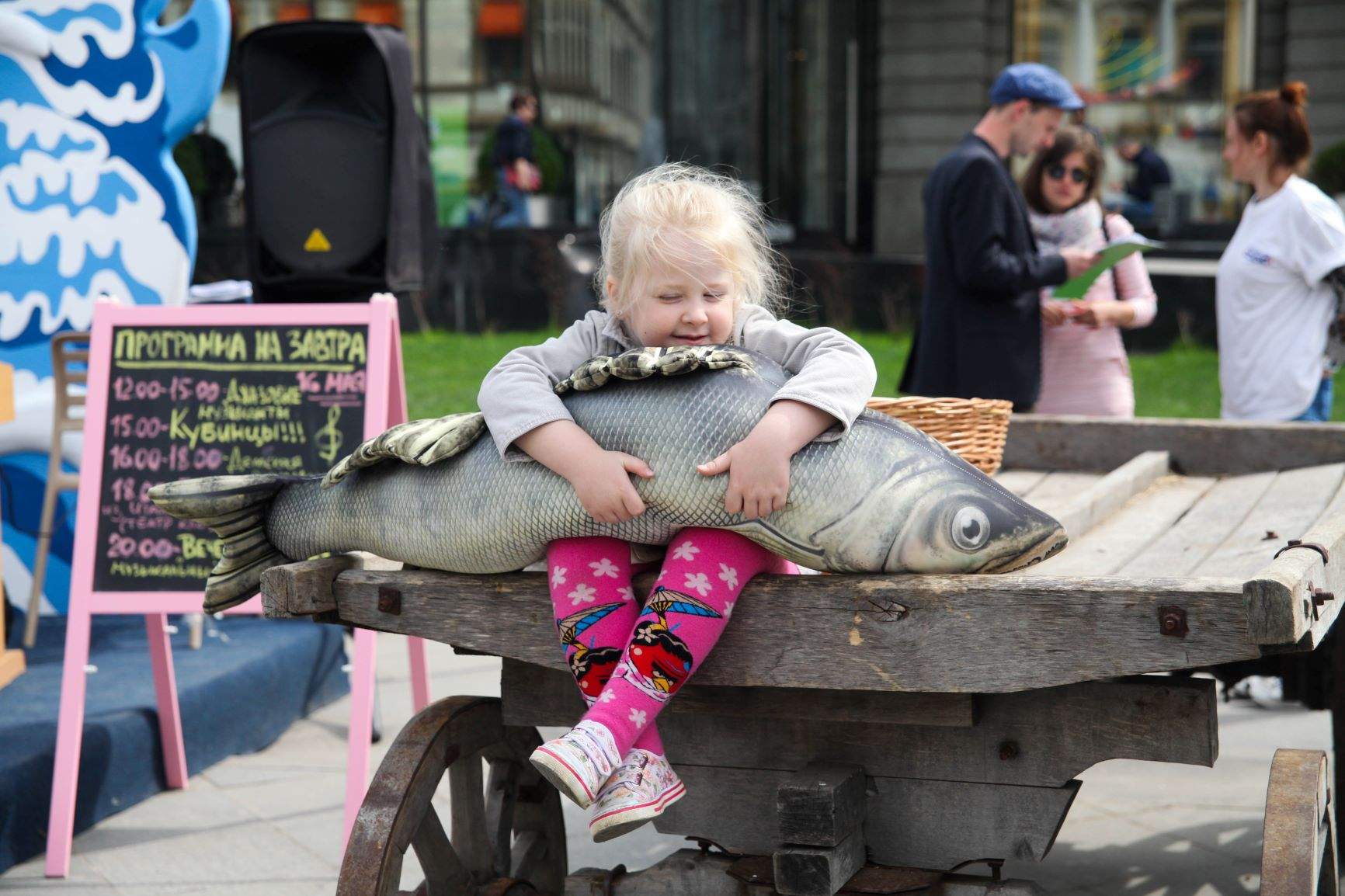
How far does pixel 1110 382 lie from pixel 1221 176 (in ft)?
50.2

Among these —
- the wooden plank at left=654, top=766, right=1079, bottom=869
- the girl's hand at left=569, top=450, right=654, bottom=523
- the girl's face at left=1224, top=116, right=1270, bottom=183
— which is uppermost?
the girl's face at left=1224, top=116, right=1270, bottom=183

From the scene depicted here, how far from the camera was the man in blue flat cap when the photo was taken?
15.6ft

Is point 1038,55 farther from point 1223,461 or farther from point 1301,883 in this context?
point 1301,883

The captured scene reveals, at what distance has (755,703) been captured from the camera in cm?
246

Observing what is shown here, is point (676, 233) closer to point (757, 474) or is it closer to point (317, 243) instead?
point (757, 474)

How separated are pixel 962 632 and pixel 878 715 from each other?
0.32 metres

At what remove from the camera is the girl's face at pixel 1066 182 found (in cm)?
504

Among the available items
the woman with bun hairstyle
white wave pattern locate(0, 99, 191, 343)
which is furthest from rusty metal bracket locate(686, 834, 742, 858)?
white wave pattern locate(0, 99, 191, 343)

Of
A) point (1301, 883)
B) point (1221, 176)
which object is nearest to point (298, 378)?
point (1301, 883)

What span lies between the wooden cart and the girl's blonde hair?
20.7 inches

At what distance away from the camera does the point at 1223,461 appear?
4109mm

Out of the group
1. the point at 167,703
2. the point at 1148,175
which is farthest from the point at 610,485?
the point at 1148,175

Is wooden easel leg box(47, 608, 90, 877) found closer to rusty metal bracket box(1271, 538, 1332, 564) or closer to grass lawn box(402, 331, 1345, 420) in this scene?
Answer: rusty metal bracket box(1271, 538, 1332, 564)

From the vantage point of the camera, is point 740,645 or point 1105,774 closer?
point 740,645
